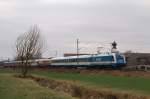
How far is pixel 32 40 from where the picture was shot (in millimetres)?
70438

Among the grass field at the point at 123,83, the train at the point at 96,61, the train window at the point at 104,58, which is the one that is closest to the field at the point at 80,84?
the grass field at the point at 123,83

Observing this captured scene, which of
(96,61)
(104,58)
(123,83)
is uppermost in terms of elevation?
(104,58)

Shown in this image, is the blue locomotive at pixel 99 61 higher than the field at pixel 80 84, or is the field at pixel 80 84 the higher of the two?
the blue locomotive at pixel 99 61

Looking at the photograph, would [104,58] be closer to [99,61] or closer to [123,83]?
[99,61]

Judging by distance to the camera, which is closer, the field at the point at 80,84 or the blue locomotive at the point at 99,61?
the field at the point at 80,84

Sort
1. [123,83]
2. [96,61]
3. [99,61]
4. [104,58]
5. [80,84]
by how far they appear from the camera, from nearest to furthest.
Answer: [80,84] < [123,83] < [104,58] < [99,61] < [96,61]

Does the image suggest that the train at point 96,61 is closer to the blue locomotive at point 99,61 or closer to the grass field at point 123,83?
the blue locomotive at point 99,61

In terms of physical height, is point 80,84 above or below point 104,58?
below

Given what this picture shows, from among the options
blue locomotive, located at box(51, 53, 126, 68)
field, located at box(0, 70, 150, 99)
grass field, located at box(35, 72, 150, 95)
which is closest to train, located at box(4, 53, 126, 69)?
blue locomotive, located at box(51, 53, 126, 68)

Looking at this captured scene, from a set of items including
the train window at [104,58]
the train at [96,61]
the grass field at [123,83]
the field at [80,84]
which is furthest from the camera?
the train at [96,61]

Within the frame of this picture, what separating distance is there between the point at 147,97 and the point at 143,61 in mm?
75420

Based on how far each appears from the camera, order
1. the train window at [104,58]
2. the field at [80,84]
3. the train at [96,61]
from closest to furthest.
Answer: the field at [80,84] → the train window at [104,58] → the train at [96,61]

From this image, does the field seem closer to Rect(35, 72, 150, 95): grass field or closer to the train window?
Rect(35, 72, 150, 95): grass field

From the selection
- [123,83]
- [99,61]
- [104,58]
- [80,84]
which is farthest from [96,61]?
[80,84]
